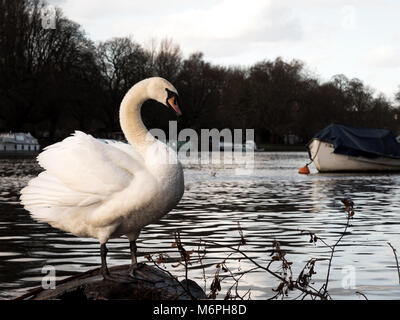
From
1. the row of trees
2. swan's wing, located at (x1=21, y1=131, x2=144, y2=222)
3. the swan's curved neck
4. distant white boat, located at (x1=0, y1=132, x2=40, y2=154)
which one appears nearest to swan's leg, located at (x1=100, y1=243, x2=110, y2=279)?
swan's wing, located at (x1=21, y1=131, x2=144, y2=222)

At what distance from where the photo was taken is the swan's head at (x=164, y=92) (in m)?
6.48

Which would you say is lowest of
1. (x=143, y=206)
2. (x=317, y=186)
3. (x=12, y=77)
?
(x=317, y=186)

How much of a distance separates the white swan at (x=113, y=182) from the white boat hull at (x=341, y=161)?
3637 cm

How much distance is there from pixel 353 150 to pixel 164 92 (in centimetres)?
3647

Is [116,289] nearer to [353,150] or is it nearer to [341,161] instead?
[353,150]

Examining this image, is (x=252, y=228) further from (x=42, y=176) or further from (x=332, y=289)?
(x=42, y=176)

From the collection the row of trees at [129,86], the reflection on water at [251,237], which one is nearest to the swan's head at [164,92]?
the reflection on water at [251,237]

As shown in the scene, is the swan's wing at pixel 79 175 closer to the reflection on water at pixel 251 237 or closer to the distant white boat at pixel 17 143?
the reflection on water at pixel 251 237

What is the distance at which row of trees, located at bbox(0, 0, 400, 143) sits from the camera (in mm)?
71812

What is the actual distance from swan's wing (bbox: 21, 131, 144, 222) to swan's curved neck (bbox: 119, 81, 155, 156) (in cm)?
11

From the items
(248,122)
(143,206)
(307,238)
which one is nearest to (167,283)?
(143,206)

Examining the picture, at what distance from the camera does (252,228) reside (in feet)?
49.3

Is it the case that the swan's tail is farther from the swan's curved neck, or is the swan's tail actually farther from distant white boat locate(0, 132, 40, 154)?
distant white boat locate(0, 132, 40, 154)

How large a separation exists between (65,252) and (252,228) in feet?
15.0
